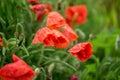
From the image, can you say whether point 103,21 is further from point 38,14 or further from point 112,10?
point 38,14

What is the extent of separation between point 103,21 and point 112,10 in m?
0.10

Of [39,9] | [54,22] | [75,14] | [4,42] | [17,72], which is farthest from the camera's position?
[75,14]

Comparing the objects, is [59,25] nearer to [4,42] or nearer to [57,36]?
[57,36]

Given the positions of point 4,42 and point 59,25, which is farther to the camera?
point 59,25

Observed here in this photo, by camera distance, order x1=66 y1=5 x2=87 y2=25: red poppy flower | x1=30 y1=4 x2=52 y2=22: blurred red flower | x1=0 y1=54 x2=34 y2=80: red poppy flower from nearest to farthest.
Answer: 1. x1=0 y1=54 x2=34 y2=80: red poppy flower
2. x1=30 y1=4 x2=52 y2=22: blurred red flower
3. x1=66 y1=5 x2=87 y2=25: red poppy flower

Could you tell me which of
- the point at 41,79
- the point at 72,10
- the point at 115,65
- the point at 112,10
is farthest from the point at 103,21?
the point at 41,79

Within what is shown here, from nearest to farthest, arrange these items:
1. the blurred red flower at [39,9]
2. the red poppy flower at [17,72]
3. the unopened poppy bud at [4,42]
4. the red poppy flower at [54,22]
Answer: the red poppy flower at [17,72]
the unopened poppy bud at [4,42]
the red poppy flower at [54,22]
the blurred red flower at [39,9]

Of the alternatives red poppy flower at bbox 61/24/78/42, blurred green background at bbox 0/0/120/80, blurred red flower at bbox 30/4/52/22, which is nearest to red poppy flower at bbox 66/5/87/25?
blurred green background at bbox 0/0/120/80

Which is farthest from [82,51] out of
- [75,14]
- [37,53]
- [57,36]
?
[75,14]

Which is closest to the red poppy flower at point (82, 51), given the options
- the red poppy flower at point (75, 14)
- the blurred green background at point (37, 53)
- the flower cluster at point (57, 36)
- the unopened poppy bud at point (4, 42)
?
the flower cluster at point (57, 36)

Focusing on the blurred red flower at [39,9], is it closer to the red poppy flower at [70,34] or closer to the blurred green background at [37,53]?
the blurred green background at [37,53]

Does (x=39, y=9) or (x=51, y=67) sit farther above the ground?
(x=39, y=9)

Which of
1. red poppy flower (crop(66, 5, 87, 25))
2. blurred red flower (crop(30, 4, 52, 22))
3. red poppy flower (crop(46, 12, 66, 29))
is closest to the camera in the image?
red poppy flower (crop(46, 12, 66, 29))

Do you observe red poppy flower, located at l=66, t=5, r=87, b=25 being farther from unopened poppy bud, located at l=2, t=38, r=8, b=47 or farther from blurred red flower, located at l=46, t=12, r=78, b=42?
unopened poppy bud, located at l=2, t=38, r=8, b=47
